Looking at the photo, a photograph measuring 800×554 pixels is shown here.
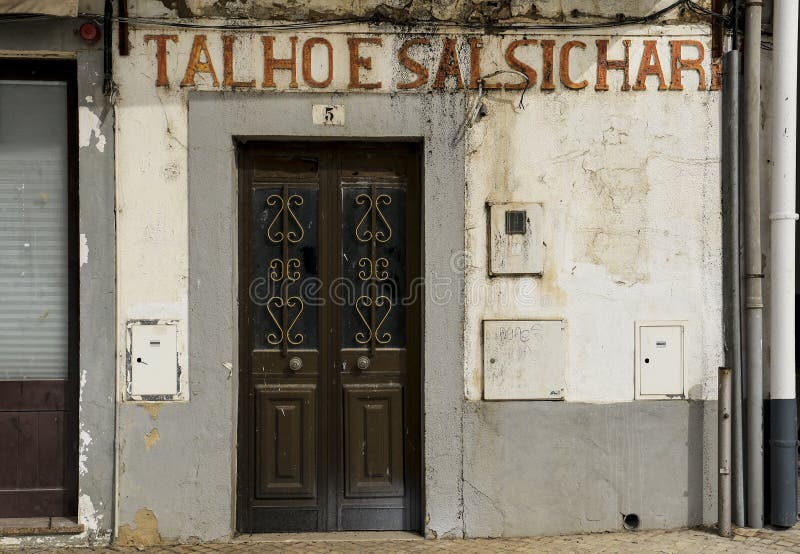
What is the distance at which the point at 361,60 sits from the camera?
5.41 m

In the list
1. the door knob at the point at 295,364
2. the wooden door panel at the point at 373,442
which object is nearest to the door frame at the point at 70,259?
the door knob at the point at 295,364

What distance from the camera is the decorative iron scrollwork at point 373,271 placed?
5609mm

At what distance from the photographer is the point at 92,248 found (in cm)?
532

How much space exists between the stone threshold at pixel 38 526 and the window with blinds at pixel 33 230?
97 cm

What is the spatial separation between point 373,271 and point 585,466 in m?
2.00

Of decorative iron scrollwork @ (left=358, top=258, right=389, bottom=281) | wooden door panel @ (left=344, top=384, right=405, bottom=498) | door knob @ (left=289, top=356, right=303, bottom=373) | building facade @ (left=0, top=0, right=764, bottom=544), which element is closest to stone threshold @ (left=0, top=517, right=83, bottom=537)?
building facade @ (left=0, top=0, right=764, bottom=544)

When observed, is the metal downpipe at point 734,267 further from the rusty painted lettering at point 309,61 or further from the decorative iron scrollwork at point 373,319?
the rusty painted lettering at point 309,61

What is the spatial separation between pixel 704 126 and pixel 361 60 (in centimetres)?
244

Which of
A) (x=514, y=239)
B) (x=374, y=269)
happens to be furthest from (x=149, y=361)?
(x=514, y=239)

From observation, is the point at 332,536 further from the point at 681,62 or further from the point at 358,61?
the point at 681,62

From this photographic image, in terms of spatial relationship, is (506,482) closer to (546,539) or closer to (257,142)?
(546,539)

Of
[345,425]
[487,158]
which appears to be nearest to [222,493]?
[345,425]

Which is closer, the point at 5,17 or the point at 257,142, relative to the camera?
the point at 5,17

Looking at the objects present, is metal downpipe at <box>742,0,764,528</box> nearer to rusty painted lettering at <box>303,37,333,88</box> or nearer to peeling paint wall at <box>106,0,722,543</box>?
peeling paint wall at <box>106,0,722,543</box>
